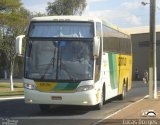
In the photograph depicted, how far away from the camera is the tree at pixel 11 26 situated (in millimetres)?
43625

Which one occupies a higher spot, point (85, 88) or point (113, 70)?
point (113, 70)

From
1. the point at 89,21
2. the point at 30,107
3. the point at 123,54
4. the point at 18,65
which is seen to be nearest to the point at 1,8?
the point at 123,54

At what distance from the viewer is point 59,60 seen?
18375mm

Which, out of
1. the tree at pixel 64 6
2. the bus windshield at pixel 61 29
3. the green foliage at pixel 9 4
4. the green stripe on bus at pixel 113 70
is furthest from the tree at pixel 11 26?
the tree at pixel 64 6

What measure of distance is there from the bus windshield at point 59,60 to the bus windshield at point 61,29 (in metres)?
0.27

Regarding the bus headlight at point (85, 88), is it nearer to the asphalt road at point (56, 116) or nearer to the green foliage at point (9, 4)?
the asphalt road at point (56, 116)

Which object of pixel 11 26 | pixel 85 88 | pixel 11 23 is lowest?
pixel 85 88

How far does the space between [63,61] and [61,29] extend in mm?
1248

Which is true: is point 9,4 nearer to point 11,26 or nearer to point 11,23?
point 11,23

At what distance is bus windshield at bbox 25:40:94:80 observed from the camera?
18250 mm

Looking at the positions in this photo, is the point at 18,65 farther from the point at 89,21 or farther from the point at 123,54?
the point at 89,21

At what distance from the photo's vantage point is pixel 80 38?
60.9 feet

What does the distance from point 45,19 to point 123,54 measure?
7886 mm


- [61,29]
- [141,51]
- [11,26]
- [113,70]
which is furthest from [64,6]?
[61,29]
